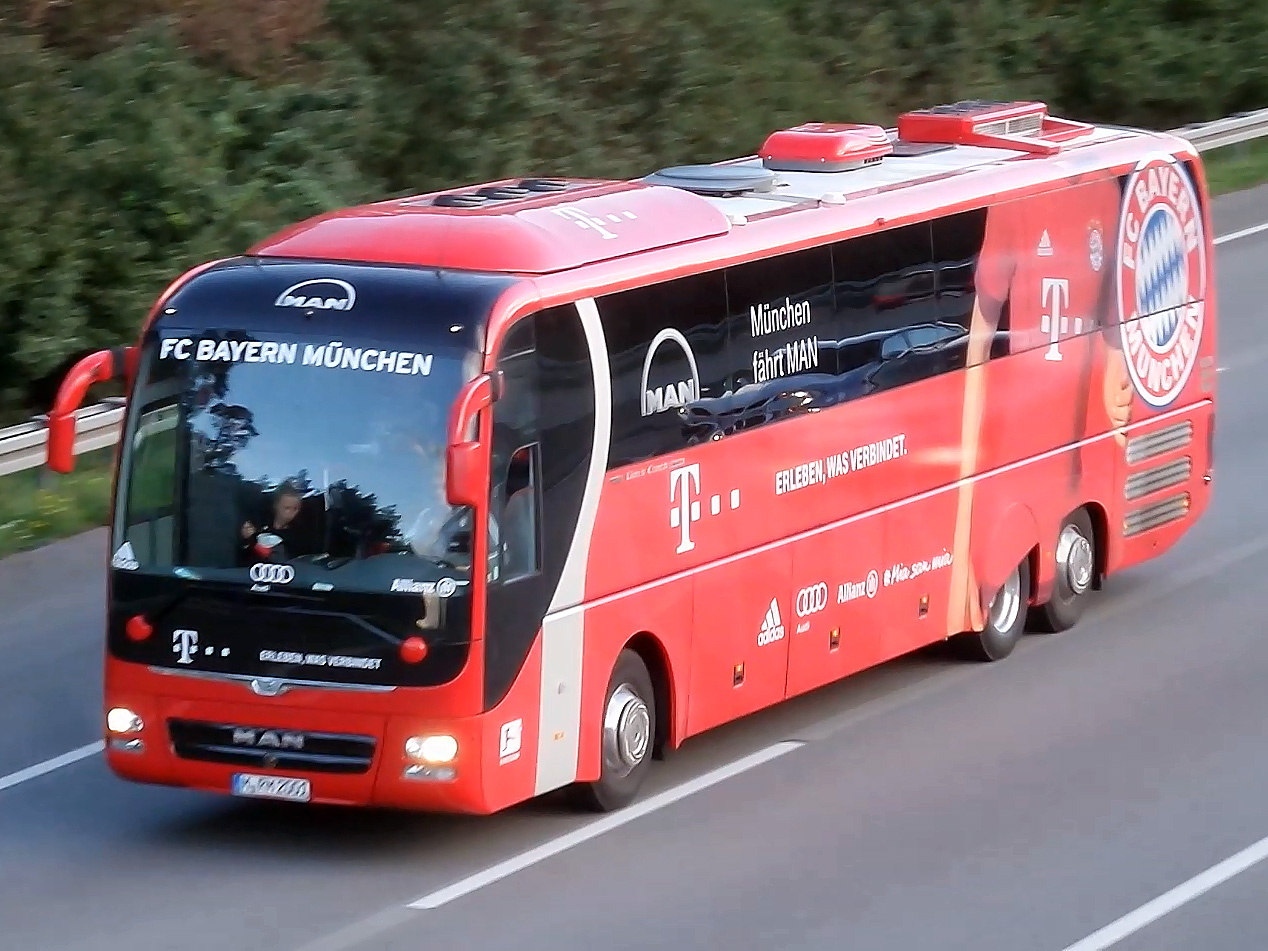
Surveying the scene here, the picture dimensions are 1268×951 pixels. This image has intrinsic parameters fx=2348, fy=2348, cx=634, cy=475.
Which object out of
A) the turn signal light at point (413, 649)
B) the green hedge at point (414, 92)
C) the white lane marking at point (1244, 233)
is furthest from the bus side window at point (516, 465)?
the white lane marking at point (1244, 233)

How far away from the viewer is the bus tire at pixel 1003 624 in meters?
14.4

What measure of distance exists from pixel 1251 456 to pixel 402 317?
36.0 ft

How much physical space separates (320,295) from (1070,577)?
649 cm

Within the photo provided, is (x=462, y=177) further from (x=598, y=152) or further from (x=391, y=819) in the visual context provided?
(x=391, y=819)

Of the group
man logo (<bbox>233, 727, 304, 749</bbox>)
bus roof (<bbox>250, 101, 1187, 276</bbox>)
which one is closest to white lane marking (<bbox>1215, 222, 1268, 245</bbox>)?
bus roof (<bbox>250, 101, 1187, 276</bbox>)

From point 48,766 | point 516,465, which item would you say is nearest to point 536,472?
point 516,465

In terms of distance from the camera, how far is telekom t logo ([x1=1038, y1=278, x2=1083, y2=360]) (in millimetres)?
14680

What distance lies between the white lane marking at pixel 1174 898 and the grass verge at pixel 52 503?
9.73 m

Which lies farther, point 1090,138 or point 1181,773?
point 1090,138

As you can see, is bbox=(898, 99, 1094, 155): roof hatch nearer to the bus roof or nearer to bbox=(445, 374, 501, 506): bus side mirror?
the bus roof

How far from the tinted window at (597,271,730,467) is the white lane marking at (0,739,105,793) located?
3.48 metres

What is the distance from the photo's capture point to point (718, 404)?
11844mm

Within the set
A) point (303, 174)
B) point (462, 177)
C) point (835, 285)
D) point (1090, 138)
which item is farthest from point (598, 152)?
point (835, 285)

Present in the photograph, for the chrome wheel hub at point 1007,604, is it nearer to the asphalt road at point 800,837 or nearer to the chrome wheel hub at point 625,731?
the asphalt road at point 800,837
